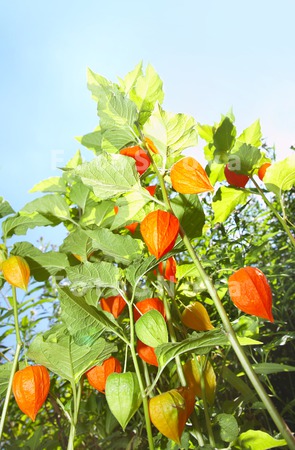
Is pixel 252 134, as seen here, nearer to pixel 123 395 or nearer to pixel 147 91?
pixel 147 91

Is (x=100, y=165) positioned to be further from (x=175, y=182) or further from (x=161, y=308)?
(x=161, y=308)

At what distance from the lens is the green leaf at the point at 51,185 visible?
2.81 ft

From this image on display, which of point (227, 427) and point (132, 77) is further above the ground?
point (132, 77)

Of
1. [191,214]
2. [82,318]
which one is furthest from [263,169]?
[82,318]

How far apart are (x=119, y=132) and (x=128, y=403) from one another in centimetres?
39

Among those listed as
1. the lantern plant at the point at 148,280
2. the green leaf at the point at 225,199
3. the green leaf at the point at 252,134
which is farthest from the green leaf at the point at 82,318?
the green leaf at the point at 252,134

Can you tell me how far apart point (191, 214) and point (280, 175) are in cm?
19

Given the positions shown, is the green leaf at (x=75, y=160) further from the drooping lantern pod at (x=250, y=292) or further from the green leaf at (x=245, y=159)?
the drooping lantern pod at (x=250, y=292)

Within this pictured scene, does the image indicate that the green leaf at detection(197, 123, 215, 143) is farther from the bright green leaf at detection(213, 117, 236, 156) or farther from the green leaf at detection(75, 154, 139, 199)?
the green leaf at detection(75, 154, 139, 199)

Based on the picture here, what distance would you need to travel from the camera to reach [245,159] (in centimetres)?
71

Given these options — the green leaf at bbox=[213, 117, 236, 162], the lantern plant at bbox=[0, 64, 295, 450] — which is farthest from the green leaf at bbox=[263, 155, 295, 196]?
the green leaf at bbox=[213, 117, 236, 162]

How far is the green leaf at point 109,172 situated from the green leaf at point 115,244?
67 mm

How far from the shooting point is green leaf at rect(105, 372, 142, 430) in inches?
17.8

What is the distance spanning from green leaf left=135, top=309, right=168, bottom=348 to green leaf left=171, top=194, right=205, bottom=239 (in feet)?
0.52
